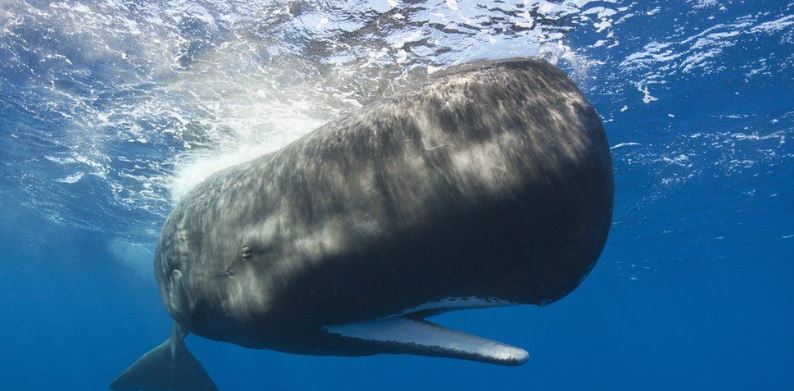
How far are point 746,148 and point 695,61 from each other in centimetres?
806

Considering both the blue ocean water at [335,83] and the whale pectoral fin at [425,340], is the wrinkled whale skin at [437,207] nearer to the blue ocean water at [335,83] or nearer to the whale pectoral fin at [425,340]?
the whale pectoral fin at [425,340]

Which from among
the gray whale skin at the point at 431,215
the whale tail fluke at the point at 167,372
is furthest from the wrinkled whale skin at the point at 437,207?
the whale tail fluke at the point at 167,372

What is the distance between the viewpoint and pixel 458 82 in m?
2.55

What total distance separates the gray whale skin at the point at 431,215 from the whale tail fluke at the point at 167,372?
515 cm

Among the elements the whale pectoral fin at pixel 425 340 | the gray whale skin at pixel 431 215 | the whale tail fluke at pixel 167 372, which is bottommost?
the whale tail fluke at pixel 167 372

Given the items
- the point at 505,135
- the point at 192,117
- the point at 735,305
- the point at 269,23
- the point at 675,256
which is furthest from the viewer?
the point at 735,305

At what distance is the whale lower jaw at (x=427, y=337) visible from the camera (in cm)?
235

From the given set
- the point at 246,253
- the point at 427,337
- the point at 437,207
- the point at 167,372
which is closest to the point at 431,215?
the point at 437,207

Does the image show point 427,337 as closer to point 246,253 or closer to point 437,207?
point 437,207

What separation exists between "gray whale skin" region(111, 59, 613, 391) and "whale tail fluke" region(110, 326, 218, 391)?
515cm

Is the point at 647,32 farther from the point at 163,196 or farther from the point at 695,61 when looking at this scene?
the point at 163,196

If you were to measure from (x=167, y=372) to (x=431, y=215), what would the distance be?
7368mm

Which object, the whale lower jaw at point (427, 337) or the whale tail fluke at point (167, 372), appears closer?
the whale lower jaw at point (427, 337)

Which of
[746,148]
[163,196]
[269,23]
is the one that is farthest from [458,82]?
[163,196]
